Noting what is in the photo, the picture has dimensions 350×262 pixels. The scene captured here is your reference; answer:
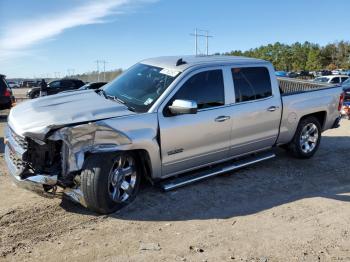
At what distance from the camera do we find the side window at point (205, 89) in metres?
5.52

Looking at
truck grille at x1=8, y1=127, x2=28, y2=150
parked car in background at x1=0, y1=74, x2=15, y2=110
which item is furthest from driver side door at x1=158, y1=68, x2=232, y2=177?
parked car in background at x1=0, y1=74, x2=15, y2=110

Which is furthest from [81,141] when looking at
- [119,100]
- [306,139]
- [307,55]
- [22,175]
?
[307,55]

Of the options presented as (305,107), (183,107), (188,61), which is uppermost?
(188,61)

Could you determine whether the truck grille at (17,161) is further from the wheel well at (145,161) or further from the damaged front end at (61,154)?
the wheel well at (145,161)

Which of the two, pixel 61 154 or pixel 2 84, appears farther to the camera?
pixel 2 84

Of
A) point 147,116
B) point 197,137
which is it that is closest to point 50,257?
point 147,116

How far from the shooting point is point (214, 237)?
434cm

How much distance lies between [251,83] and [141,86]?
1.80 metres

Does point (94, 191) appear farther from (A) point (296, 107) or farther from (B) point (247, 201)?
(A) point (296, 107)

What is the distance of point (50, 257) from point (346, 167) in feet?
17.9

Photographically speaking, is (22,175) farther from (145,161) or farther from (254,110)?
(254,110)

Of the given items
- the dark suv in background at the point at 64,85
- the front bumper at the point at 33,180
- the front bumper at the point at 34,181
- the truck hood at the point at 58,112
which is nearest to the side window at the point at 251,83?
the truck hood at the point at 58,112

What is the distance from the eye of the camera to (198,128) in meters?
5.50

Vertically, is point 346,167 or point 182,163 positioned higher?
point 182,163
